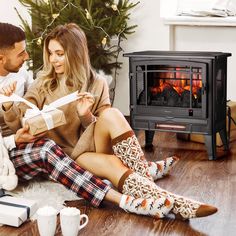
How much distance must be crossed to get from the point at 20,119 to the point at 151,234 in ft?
3.09

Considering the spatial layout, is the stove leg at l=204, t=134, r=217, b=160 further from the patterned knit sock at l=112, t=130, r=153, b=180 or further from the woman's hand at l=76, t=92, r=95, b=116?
the woman's hand at l=76, t=92, r=95, b=116

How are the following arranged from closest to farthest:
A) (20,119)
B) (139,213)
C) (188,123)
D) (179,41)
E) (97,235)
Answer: (97,235) → (139,213) → (20,119) → (188,123) → (179,41)

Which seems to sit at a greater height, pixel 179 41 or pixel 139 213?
pixel 179 41

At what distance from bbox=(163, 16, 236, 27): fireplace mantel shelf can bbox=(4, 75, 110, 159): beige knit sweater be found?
1678 mm

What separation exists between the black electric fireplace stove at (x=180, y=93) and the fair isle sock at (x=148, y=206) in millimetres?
1188

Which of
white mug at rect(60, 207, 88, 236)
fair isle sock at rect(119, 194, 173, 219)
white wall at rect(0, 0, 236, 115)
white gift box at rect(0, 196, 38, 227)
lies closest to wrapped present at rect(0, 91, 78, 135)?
white gift box at rect(0, 196, 38, 227)

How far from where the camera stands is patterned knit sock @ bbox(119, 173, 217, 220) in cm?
264

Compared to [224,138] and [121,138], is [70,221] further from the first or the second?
[224,138]

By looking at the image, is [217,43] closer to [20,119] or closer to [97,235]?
[20,119]

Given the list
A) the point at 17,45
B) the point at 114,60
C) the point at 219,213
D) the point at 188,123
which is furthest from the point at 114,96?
the point at 219,213

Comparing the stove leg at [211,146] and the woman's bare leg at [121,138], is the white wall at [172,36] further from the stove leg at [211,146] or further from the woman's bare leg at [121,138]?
the woman's bare leg at [121,138]

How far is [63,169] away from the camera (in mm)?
2883

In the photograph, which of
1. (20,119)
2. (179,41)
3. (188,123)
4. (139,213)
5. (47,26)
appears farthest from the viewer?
(179,41)

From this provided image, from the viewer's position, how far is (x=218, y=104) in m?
3.96
